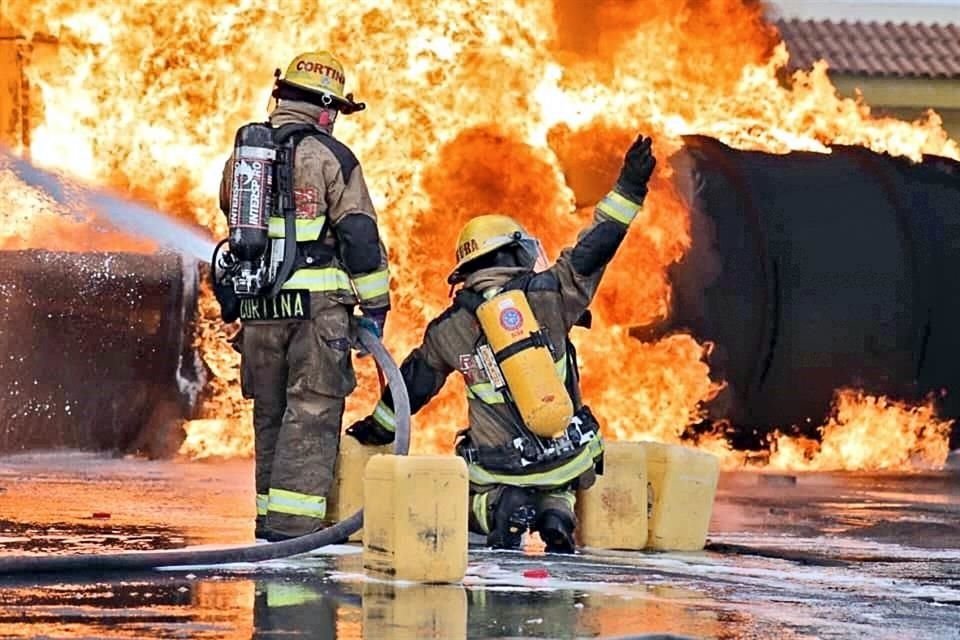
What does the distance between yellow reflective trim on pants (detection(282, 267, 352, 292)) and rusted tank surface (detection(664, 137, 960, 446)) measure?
227 inches

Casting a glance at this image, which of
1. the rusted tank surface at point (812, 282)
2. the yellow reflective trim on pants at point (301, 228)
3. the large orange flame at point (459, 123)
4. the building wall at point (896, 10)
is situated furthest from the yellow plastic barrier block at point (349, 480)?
the building wall at point (896, 10)

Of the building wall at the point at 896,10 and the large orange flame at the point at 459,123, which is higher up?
the building wall at the point at 896,10

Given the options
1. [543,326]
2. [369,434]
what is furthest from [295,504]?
[543,326]

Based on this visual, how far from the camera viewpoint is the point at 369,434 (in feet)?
30.9

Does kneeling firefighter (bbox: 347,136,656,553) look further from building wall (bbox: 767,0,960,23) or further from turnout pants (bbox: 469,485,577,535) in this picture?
building wall (bbox: 767,0,960,23)

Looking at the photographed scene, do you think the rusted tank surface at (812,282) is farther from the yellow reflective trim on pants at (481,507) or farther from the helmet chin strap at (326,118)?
the yellow reflective trim on pants at (481,507)

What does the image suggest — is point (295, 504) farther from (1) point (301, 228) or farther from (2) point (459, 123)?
(2) point (459, 123)

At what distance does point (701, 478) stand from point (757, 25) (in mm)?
9465

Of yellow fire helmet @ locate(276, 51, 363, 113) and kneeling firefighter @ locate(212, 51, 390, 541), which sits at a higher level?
yellow fire helmet @ locate(276, 51, 363, 113)

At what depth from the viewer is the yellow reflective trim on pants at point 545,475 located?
355 inches

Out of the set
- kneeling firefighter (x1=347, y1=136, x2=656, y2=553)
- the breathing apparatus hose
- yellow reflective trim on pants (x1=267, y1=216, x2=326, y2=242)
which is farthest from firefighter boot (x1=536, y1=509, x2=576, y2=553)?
yellow reflective trim on pants (x1=267, y1=216, x2=326, y2=242)

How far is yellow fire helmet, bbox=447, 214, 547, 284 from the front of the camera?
9211 mm

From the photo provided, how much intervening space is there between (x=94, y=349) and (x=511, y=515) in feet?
21.9

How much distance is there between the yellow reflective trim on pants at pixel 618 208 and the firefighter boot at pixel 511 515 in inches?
45.5
